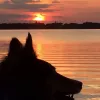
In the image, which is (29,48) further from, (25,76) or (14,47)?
(25,76)

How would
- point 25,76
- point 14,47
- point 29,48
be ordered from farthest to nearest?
point 29,48
point 14,47
point 25,76

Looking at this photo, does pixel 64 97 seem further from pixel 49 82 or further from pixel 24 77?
pixel 24 77

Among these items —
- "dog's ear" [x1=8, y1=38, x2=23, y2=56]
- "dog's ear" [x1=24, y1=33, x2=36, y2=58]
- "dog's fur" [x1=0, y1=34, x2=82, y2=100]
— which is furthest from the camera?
"dog's ear" [x1=24, y1=33, x2=36, y2=58]

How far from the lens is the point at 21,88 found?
3354 millimetres

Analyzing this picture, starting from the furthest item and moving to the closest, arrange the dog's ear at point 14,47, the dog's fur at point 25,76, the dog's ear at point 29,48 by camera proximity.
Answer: the dog's ear at point 29,48 → the dog's ear at point 14,47 → the dog's fur at point 25,76

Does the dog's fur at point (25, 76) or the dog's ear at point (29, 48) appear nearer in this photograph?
the dog's fur at point (25, 76)

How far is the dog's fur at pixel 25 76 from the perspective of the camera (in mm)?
3287

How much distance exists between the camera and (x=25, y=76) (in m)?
3.47

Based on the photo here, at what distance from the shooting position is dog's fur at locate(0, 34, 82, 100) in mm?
3287

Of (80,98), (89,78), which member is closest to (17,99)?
(80,98)

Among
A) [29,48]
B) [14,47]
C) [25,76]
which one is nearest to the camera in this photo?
[25,76]

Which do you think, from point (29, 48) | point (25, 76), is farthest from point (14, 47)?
point (25, 76)

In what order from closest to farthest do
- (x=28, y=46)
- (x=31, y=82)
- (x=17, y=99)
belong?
(x=17, y=99) → (x=31, y=82) → (x=28, y=46)

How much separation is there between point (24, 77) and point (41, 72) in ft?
0.87
